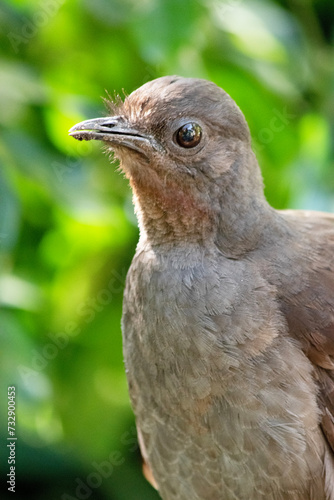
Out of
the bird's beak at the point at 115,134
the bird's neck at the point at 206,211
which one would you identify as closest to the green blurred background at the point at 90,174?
the bird's neck at the point at 206,211

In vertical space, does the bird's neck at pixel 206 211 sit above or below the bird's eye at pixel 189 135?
below

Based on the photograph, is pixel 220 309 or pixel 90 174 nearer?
pixel 220 309

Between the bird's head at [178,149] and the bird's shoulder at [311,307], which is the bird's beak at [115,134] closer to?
the bird's head at [178,149]

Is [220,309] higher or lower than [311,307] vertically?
lower

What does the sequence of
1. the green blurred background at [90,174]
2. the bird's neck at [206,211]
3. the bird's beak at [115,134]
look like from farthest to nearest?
the green blurred background at [90,174]
the bird's neck at [206,211]
the bird's beak at [115,134]

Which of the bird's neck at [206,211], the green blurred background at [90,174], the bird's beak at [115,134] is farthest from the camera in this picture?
the green blurred background at [90,174]

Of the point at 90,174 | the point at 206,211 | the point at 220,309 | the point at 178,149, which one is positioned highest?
the point at 178,149

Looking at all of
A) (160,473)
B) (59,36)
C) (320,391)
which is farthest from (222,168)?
(59,36)

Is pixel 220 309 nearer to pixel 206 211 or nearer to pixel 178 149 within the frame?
pixel 206 211

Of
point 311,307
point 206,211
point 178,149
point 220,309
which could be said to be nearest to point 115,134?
point 178,149
